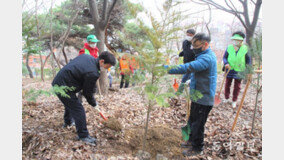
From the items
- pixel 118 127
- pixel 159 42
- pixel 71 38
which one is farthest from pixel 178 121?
pixel 71 38

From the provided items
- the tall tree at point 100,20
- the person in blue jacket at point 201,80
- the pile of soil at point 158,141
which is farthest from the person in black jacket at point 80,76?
the tall tree at point 100,20

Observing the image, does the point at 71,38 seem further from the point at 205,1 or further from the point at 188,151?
the point at 188,151

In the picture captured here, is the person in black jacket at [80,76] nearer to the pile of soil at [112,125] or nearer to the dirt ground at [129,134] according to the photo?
the dirt ground at [129,134]

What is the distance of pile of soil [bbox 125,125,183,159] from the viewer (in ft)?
9.37

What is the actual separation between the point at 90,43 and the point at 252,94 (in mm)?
5831

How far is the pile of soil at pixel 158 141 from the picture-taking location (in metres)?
2.86

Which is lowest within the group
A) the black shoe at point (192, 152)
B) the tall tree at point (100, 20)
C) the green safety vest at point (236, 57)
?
the black shoe at point (192, 152)

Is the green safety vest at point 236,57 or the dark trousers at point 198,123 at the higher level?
the green safety vest at point 236,57

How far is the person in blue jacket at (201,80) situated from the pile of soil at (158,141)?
254 mm

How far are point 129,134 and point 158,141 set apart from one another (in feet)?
1.89

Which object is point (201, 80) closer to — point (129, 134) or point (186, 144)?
point (186, 144)

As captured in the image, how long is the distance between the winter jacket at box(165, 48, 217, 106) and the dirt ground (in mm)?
929

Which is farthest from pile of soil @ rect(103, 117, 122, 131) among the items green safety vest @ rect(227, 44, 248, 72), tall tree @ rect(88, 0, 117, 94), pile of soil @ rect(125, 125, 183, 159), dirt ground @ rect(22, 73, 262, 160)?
green safety vest @ rect(227, 44, 248, 72)

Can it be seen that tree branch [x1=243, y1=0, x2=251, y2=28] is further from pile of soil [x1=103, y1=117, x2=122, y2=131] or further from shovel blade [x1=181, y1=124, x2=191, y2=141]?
pile of soil [x1=103, y1=117, x2=122, y2=131]
